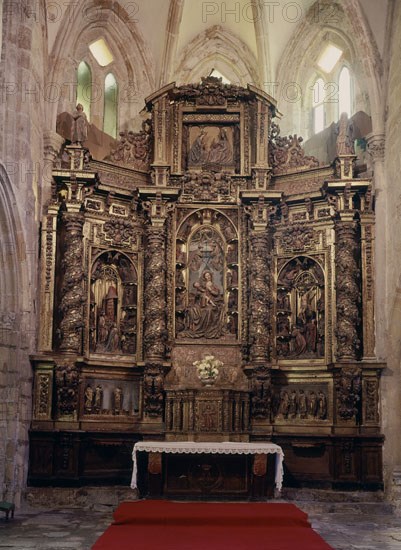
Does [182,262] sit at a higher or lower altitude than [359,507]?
higher

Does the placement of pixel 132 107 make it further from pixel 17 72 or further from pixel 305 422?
pixel 305 422

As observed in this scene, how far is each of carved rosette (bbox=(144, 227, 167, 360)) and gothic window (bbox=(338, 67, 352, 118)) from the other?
520 cm

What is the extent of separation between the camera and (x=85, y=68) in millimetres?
20531

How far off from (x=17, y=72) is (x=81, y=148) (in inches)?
89.6

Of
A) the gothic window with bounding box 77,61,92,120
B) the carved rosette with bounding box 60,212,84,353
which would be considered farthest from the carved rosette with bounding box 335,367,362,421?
the gothic window with bounding box 77,61,92,120

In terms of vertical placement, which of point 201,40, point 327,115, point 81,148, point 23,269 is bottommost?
point 23,269

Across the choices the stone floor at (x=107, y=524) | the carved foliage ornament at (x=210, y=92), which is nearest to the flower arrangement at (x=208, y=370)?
the stone floor at (x=107, y=524)

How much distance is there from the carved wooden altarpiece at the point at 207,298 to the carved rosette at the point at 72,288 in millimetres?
28

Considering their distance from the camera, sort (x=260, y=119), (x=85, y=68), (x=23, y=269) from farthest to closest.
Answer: (x=85, y=68) → (x=260, y=119) → (x=23, y=269)

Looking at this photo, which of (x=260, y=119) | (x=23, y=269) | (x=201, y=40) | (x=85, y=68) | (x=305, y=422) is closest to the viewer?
(x=23, y=269)

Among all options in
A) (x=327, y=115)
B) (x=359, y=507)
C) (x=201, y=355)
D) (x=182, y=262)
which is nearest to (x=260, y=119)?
(x=327, y=115)

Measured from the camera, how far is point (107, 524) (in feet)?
46.7

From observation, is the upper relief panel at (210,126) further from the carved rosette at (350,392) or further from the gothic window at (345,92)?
the carved rosette at (350,392)

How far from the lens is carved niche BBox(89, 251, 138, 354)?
18250 millimetres
